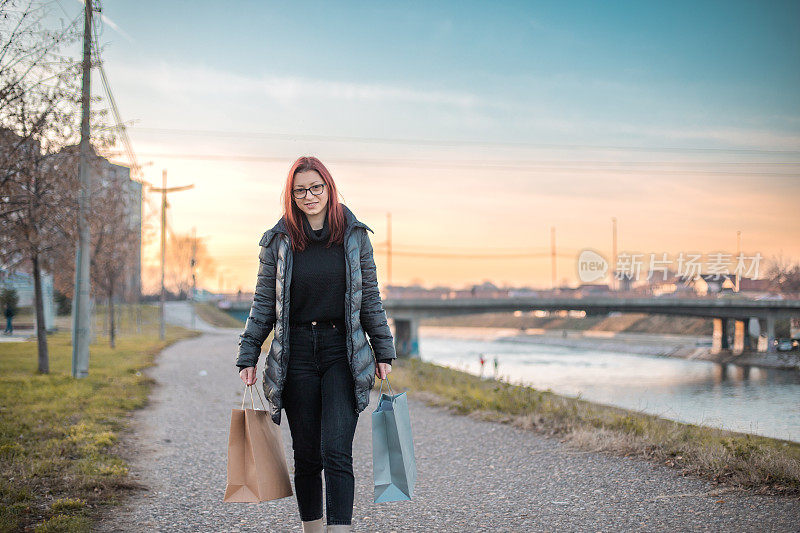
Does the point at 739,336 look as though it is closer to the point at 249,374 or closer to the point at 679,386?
the point at 679,386

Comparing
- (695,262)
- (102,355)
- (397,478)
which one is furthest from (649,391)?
(397,478)

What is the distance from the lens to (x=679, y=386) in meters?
32.6

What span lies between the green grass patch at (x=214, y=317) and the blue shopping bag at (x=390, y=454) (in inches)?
2426

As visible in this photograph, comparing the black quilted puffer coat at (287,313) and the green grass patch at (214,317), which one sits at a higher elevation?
the black quilted puffer coat at (287,313)

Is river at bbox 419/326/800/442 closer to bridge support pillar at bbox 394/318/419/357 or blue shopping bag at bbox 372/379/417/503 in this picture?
bridge support pillar at bbox 394/318/419/357

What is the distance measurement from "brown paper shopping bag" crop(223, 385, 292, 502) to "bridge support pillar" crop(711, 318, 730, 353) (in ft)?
202

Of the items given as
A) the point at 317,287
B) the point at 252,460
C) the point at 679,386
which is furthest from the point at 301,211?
the point at 679,386

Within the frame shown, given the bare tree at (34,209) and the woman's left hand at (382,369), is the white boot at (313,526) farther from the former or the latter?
the bare tree at (34,209)

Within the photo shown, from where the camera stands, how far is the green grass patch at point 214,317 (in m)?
65.7

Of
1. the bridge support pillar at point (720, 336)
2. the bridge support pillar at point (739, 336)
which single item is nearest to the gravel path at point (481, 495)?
the bridge support pillar at point (739, 336)

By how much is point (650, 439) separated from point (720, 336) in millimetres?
58846

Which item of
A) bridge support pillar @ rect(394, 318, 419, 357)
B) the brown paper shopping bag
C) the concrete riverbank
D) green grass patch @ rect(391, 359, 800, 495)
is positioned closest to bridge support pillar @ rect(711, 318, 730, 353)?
the concrete riverbank

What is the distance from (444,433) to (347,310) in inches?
221

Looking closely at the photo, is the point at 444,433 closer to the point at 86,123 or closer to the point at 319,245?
the point at 319,245
